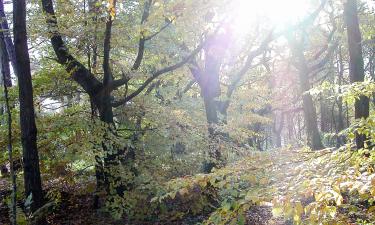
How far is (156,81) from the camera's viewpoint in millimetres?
13711

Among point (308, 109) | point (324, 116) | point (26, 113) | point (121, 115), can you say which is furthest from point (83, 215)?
point (324, 116)

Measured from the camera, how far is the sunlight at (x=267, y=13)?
33.8 ft

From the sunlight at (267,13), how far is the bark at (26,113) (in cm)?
517

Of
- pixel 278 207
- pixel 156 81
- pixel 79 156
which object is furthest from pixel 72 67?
pixel 278 207

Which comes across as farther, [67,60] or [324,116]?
[324,116]

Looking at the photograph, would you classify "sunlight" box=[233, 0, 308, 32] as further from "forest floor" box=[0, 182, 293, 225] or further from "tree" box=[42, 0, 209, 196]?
"forest floor" box=[0, 182, 293, 225]

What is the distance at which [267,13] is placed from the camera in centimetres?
1316

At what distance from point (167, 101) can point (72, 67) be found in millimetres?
4100

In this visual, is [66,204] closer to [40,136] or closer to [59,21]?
[40,136]

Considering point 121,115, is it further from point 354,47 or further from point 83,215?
point 354,47

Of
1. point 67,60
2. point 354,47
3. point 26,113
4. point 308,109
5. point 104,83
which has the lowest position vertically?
point 308,109

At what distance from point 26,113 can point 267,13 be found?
28.6 feet

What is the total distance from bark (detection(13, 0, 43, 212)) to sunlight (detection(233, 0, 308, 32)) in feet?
17.0

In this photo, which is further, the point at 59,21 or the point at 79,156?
the point at 59,21
